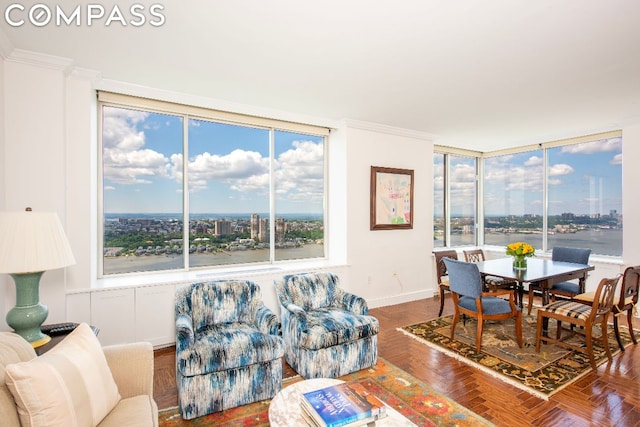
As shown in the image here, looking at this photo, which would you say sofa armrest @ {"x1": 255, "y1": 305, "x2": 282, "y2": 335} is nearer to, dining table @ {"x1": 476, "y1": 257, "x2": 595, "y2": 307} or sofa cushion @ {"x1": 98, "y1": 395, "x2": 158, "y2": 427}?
sofa cushion @ {"x1": 98, "y1": 395, "x2": 158, "y2": 427}

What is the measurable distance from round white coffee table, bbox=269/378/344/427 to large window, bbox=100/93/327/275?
8.08 feet

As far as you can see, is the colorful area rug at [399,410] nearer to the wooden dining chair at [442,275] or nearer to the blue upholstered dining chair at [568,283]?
the wooden dining chair at [442,275]

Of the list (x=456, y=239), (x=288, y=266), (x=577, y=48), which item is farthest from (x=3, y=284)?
(x=456, y=239)

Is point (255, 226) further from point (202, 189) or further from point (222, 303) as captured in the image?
point (222, 303)

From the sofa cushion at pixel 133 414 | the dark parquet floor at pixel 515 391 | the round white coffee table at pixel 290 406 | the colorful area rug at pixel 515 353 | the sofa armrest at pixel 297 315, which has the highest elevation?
the sofa armrest at pixel 297 315

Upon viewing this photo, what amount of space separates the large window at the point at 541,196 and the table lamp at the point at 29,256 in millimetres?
5549

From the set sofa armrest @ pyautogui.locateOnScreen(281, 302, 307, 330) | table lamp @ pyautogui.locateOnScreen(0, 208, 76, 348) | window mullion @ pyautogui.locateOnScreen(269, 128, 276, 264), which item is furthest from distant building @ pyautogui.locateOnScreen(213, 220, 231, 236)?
table lamp @ pyautogui.locateOnScreen(0, 208, 76, 348)

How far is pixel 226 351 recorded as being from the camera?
2283 millimetres

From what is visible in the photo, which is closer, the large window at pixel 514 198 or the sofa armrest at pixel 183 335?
the sofa armrest at pixel 183 335

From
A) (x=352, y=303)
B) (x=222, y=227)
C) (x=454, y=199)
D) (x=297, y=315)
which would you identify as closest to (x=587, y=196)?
(x=454, y=199)

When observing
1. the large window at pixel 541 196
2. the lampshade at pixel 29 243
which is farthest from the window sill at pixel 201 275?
the large window at pixel 541 196

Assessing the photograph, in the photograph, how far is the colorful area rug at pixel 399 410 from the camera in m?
2.17

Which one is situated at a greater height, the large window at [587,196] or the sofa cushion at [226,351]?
the large window at [587,196]

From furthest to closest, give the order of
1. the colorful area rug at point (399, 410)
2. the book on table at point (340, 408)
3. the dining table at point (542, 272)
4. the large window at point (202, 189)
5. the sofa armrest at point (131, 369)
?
1. the large window at point (202, 189)
2. the dining table at point (542, 272)
3. the colorful area rug at point (399, 410)
4. the sofa armrest at point (131, 369)
5. the book on table at point (340, 408)
